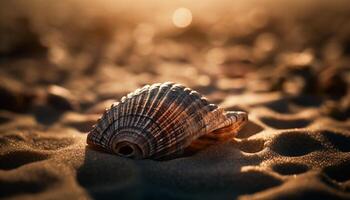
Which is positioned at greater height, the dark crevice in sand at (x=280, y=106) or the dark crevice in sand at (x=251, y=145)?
the dark crevice in sand at (x=280, y=106)

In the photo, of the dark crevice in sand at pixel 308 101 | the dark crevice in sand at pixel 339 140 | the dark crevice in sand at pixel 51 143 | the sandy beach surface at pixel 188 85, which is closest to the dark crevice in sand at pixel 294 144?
the sandy beach surface at pixel 188 85

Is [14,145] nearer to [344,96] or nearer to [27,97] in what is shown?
[27,97]

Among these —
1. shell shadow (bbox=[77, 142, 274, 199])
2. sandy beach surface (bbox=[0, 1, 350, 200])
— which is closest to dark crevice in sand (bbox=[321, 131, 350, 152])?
sandy beach surface (bbox=[0, 1, 350, 200])

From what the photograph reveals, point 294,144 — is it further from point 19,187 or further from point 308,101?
point 19,187

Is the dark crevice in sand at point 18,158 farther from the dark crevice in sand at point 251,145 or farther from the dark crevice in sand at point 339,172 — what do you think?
the dark crevice in sand at point 339,172

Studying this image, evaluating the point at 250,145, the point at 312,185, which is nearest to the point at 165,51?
the point at 250,145

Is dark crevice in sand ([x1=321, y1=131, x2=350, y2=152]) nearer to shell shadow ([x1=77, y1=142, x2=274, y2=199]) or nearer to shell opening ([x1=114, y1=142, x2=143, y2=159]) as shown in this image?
shell shadow ([x1=77, y1=142, x2=274, y2=199])
